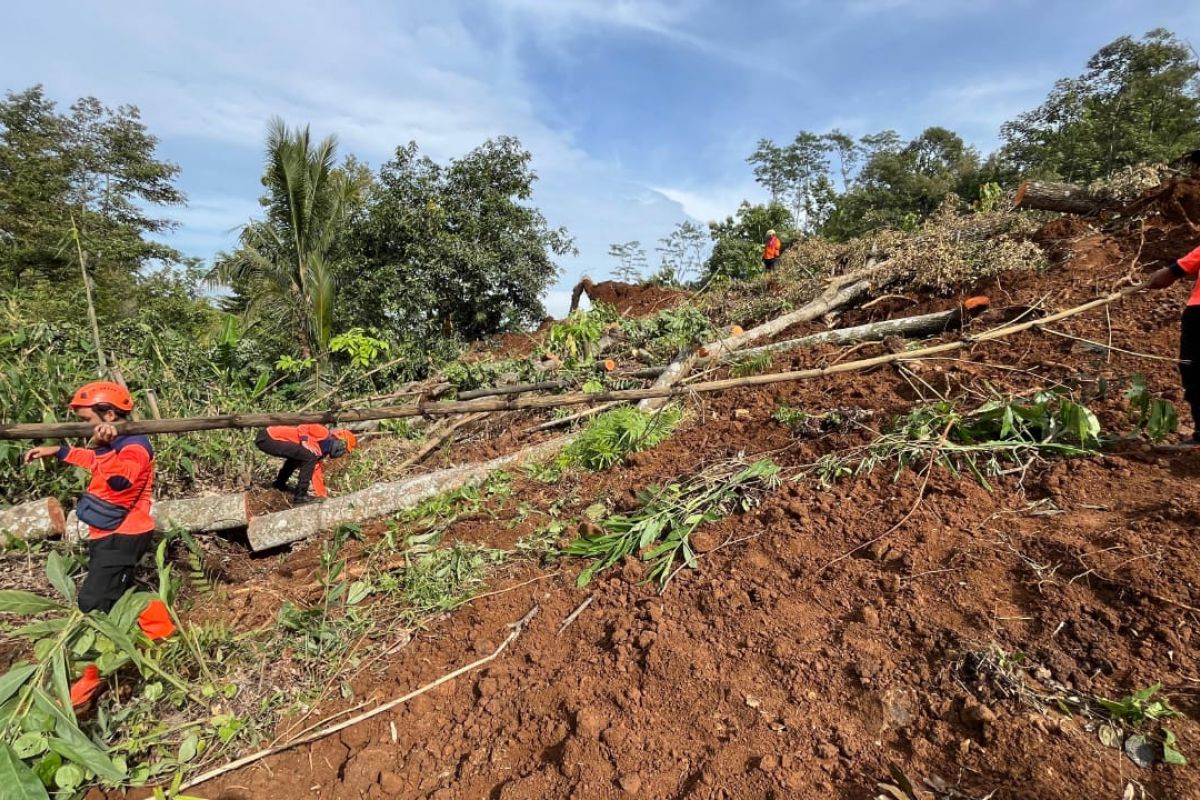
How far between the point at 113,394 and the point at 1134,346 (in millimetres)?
6308

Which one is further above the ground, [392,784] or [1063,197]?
[1063,197]

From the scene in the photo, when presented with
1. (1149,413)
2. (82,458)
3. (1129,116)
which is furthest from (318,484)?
(1129,116)

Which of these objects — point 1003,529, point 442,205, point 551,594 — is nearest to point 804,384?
point 1003,529

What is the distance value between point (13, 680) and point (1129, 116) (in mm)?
26295

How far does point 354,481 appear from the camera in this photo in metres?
5.53

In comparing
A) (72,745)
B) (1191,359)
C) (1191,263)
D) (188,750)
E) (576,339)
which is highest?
(576,339)

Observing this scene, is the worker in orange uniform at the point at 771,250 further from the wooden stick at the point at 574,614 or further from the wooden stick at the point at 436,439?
the wooden stick at the point at 574,614

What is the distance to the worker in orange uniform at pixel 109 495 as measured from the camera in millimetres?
3049

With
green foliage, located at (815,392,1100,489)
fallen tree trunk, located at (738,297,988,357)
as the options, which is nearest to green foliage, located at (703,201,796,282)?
fallen tree trunk, located at (738,297,988,357)

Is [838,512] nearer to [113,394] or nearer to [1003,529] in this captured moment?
[1003,529]

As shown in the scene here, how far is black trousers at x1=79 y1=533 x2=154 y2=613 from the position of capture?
3.09m

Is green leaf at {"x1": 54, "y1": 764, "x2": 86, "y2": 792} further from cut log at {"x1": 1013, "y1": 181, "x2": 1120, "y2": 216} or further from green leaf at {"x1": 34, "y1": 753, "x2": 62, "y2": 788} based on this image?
cut log at {"x1": 1013, "y1": 181, "x2": 1120, "y2": 216}

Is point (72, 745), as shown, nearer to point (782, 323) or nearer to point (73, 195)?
point (782, 323)

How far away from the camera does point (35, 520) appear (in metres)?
3.93
